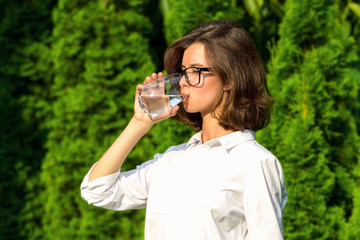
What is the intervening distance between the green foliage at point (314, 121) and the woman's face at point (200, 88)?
5.12ft

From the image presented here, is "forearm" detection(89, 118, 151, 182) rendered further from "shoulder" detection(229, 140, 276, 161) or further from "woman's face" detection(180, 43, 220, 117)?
"shoulder" detection(229, 140, 276, 161)

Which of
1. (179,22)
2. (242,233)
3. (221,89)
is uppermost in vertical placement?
(179,22)

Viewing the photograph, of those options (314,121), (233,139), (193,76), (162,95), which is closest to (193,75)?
(193,76)

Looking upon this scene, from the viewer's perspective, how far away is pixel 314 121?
3.71m

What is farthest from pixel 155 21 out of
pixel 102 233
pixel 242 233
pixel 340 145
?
pixel 242 233

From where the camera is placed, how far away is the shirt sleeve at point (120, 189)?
228cm

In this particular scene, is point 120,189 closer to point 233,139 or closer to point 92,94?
point 233,139

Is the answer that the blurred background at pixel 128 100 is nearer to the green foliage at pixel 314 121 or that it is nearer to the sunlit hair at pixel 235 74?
the green foliage at pixel 314 121

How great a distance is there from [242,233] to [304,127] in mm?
1720

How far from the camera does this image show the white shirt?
1.91 meters

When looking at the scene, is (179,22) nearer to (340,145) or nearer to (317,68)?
(317,68)

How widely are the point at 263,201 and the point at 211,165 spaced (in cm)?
26

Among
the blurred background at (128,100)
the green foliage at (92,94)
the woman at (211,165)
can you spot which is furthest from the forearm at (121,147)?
the green foliage at (92,94)

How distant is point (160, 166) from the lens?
2.29 meters
